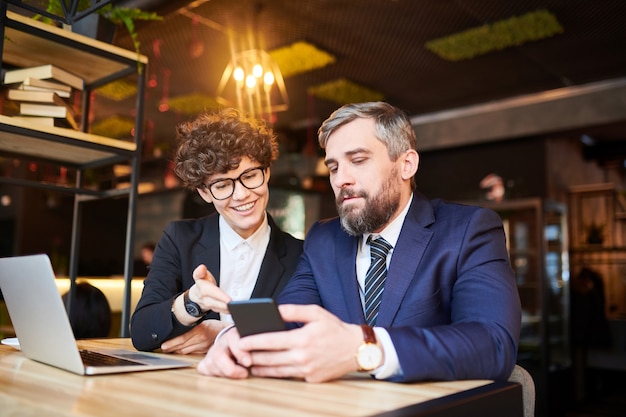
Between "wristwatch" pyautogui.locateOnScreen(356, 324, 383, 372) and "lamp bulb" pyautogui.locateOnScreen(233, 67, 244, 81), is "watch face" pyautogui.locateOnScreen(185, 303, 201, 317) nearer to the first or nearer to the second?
"wristwatch" pyautogui.locateOnScreen(356, 324, 383, 372)

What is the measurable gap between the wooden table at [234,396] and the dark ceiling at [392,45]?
2.75 m

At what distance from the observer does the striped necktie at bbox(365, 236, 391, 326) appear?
5.31ft

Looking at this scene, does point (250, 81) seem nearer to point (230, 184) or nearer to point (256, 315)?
point (230, 184)

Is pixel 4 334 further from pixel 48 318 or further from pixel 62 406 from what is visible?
pixel 62 406

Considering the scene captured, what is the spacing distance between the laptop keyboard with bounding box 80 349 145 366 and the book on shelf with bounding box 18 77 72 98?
1.29 m

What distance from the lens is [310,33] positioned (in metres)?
4.70

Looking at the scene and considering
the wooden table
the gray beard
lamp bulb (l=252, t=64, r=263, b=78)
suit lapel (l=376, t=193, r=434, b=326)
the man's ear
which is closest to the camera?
the wooden table

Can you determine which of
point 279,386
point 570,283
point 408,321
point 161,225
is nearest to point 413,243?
point 408,321

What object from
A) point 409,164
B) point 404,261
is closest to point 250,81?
point 409,164

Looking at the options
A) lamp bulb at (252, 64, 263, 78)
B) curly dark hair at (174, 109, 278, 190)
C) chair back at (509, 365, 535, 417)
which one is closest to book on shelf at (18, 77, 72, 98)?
curly dark hair at (174, 109, 278, 190)

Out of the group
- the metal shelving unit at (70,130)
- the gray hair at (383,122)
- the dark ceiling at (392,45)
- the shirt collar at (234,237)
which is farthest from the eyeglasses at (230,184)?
the dark ceiling at (392,45)

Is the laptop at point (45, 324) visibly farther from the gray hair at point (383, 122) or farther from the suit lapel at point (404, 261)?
the gray hair at point (383, 122)

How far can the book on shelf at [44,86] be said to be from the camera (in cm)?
231

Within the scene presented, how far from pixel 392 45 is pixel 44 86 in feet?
10.5
